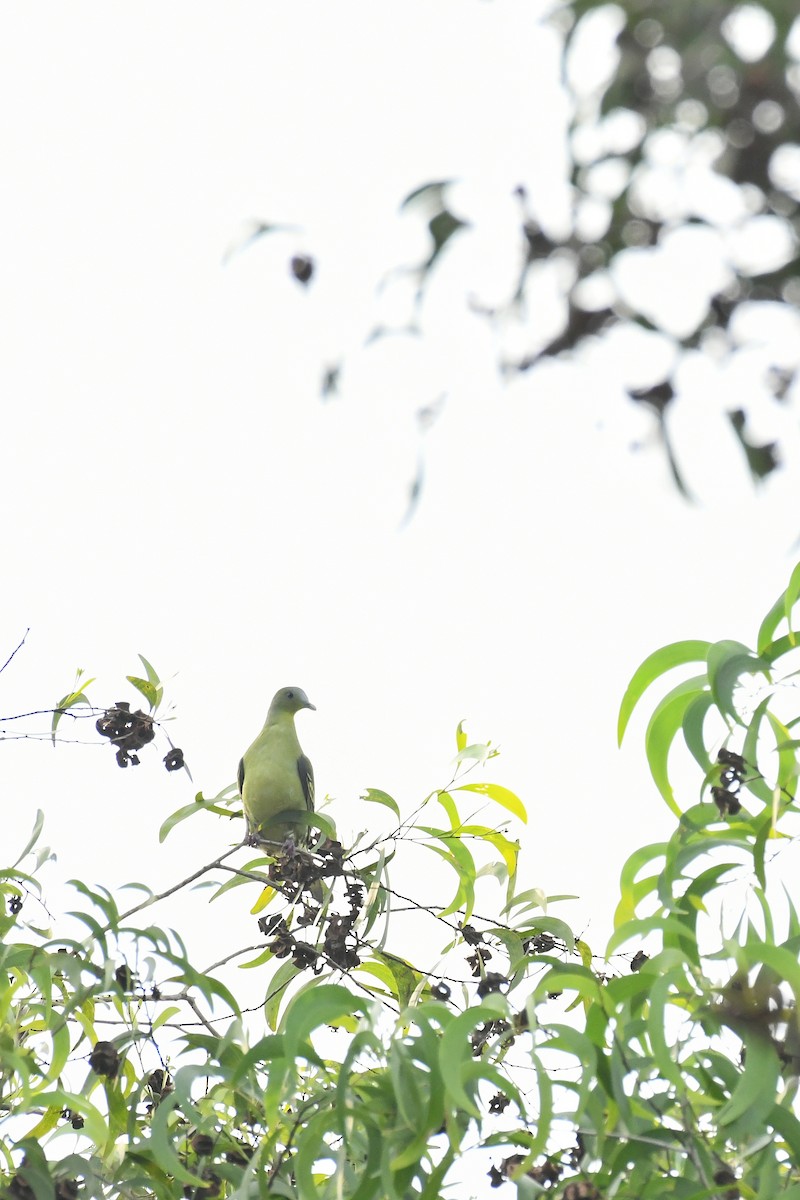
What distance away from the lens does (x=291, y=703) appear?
22.7 feet

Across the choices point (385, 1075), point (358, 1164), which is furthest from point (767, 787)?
point (358, 1164)

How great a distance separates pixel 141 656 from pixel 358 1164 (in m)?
1.60

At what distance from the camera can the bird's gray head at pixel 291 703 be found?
6.89m

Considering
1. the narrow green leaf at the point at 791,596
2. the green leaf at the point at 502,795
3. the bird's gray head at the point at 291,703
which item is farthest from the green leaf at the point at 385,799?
the bird's gray head at the point at 291,703

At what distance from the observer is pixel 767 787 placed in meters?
2.88

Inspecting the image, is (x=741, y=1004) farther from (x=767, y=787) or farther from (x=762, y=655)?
(x=762, y=655)

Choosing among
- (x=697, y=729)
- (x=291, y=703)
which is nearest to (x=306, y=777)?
(x=291, y=703)

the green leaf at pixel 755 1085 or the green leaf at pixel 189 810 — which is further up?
the green leaf at pixel 189 810

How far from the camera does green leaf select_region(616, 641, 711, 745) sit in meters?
3.09

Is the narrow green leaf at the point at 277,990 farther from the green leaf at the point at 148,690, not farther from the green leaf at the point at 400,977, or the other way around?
the green leaf at the point at 148,690

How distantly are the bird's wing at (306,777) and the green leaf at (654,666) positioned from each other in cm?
312

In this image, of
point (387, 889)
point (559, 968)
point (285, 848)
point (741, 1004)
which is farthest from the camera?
point (285, 848)

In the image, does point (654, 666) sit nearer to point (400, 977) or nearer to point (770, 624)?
point (770, 624)

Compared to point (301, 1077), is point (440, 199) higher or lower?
higher
